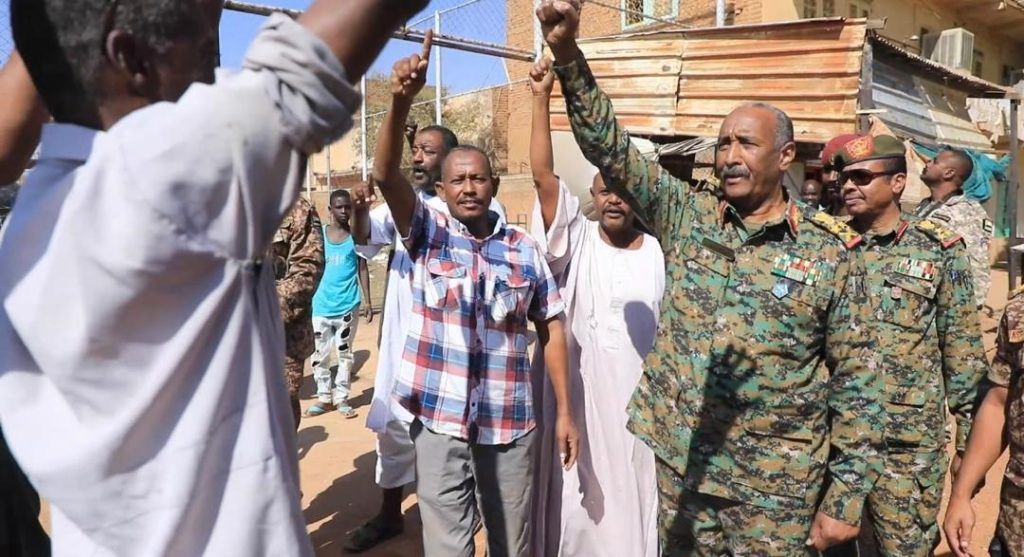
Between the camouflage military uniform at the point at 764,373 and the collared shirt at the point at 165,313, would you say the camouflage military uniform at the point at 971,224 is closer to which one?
the camouflage military uniform at the point at 764,373

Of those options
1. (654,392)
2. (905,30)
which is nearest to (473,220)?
(654,392)

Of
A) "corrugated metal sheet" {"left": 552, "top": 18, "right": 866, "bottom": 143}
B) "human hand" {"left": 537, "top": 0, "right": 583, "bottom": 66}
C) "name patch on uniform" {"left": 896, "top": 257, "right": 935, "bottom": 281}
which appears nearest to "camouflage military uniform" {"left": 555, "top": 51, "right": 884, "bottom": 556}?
"human hand" {"left": 537, "top": 0, "right": 583, "bottom": 66}

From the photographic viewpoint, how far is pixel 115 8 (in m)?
0.80

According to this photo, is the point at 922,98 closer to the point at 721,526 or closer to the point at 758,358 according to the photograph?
the point at 758,358

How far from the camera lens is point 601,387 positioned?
323cm

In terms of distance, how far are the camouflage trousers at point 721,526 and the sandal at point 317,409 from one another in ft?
14.1

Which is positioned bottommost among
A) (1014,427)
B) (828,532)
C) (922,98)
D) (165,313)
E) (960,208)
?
(828,532)

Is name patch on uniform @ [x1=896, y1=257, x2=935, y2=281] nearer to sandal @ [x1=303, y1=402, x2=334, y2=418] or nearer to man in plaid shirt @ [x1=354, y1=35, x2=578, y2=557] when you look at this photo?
man in plaid shirt @ [x1=354, y1=35, x2=578, y2=557]

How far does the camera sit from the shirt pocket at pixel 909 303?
2.82 metres

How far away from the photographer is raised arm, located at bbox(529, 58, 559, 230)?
241 centimetres

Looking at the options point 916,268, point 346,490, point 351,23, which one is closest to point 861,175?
point 916,268

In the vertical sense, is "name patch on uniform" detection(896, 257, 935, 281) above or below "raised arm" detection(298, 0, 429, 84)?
below

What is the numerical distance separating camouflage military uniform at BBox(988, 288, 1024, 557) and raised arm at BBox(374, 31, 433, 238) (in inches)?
76.1

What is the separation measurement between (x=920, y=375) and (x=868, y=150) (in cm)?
104
